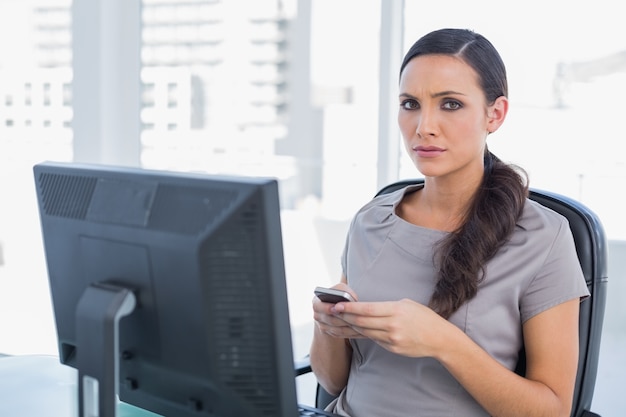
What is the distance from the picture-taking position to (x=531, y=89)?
3.24m

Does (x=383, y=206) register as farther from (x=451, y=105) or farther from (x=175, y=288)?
(x=175, y=288)

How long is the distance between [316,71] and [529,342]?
288cm

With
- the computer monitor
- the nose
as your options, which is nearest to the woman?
the nose

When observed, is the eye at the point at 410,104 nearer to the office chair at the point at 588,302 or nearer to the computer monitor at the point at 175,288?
the office chair at the point at 588,302

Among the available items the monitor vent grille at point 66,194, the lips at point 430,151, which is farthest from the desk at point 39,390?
the lips at point 430,151

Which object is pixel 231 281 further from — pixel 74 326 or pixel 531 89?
pixel 531 89

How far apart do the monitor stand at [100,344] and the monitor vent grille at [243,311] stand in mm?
133

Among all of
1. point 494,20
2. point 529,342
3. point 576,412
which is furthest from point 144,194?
point 494,20

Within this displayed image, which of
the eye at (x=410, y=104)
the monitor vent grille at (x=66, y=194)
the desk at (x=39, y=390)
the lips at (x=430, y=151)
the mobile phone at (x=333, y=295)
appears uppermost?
the eye at (x=410, y=104)

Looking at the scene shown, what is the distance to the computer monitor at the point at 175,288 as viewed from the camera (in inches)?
36.5

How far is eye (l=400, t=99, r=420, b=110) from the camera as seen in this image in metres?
1.59

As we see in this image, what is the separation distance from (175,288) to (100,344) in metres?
0.13

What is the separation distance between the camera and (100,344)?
101cm

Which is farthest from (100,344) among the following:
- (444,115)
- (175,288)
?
(444,115)
